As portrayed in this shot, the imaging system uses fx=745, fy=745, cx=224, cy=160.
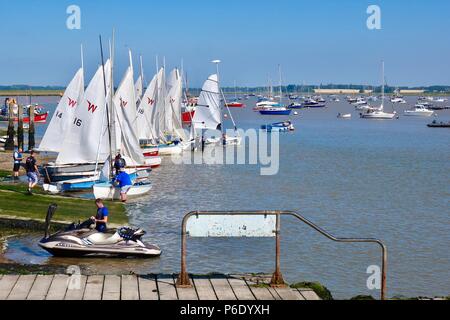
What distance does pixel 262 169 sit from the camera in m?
54.1

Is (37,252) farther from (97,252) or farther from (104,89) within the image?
(104,89)

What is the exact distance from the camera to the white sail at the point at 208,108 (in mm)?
71000

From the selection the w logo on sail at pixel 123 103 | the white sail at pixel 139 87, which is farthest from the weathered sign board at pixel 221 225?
the white sail at pixel 139 87

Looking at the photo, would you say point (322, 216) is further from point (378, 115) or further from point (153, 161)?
point (378, 115)

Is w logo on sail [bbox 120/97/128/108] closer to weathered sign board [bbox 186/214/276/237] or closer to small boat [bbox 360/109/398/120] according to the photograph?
weathered sign board [bbox 186/214/276/237]

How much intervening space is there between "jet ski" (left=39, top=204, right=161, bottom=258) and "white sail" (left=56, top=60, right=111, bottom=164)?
645 inches

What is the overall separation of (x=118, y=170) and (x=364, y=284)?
17.5 meters

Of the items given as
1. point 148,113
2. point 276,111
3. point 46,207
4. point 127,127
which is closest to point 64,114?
point 127,127

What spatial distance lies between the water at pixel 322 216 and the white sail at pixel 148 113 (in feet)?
16.6

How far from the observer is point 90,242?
68.8ft

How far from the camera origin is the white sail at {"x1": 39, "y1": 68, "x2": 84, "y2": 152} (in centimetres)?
4259

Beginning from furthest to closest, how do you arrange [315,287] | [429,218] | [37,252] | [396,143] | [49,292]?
[396,143], [429,218], [37,252], [315,287], [49,292]

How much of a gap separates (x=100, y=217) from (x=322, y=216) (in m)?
14.7
